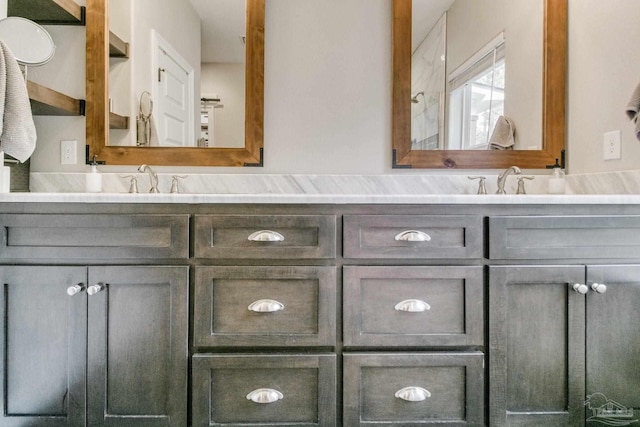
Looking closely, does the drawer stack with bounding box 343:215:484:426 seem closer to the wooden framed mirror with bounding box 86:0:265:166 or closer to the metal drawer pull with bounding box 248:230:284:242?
the metal drawer pull with bounding box 248:230:284:242

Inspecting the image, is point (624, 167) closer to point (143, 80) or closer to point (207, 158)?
point (207, 158)

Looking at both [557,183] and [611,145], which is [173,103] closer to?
[557,183]

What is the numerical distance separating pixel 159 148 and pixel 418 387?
58.4 inches

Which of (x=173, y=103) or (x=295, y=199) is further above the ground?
(x=173, y=103)

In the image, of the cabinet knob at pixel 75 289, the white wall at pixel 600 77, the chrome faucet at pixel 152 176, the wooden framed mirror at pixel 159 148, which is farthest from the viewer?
the wooden framed mirror at pixel 159 148

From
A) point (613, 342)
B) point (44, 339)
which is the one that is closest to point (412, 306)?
point (613, 342)

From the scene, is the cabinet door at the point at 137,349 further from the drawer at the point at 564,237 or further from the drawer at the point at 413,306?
the drawer at the point at 564,237

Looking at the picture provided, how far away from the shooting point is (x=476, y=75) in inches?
72.1

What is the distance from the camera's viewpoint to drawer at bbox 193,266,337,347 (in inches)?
48.4

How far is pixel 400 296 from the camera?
1.24 m

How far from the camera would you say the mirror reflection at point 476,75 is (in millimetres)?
1812

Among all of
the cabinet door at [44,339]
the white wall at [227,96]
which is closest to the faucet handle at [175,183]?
the white wall at [227,96]

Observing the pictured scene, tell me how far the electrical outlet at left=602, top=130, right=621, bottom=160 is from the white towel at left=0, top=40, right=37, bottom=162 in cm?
218

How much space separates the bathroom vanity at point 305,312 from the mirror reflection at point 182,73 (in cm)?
68
